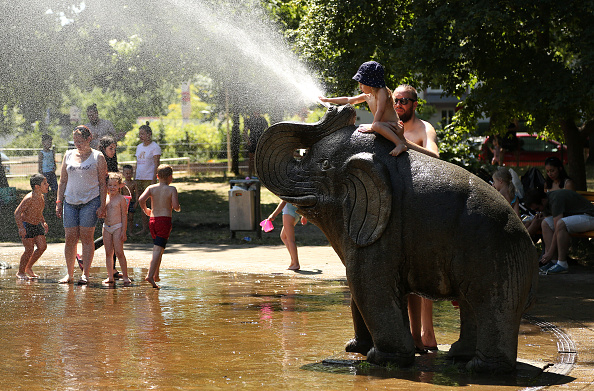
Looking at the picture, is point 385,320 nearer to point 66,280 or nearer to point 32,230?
point 66,280

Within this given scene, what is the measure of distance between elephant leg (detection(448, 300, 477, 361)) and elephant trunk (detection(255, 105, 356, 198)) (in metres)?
1.62

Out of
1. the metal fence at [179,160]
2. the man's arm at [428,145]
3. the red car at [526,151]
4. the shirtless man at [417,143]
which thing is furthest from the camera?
the metal fence at [179,160]

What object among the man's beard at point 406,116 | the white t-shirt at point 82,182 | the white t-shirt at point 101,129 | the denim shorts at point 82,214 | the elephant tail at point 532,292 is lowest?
the elephant tail at point 532,292

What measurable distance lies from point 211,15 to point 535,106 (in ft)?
33.8

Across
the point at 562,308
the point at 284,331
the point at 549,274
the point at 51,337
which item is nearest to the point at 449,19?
the point at 549,274

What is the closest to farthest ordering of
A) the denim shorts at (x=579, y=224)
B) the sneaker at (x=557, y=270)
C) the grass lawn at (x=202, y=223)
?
1. the sneaker at (x=557, y=270)
2. the denim shorts at (x=579, y=224)
3. the grass lawn at (x=202, y=223)

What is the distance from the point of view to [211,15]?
20078mm

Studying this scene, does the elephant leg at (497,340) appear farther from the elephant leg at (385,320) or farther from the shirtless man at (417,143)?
the shirtless man at (417,143)

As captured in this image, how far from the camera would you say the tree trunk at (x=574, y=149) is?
14.8 m

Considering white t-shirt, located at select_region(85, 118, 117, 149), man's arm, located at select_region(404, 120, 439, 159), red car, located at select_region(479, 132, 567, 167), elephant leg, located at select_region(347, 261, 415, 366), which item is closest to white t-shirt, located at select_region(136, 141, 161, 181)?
white t-shirt, located at select_region(85, 118, 117, 149)

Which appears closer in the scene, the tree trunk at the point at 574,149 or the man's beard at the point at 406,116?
the man's beard at the point at 406,116

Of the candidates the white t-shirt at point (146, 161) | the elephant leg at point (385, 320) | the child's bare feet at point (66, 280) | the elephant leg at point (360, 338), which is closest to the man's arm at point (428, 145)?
the elephant leg at point (385, 320)

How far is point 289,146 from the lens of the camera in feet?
21.0

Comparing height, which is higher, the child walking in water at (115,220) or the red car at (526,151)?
the red car at (526,151)
